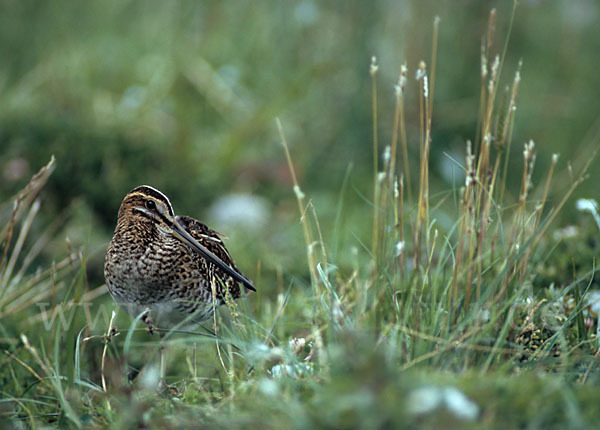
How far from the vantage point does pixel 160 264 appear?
263 centimetres

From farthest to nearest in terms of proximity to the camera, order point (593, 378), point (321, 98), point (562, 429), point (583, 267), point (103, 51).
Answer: point (103, 51) < point (321, 98) < point (583, 267) < point (593, 378) < point (562, 429)

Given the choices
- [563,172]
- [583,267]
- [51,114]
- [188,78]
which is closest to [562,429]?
[583,267]

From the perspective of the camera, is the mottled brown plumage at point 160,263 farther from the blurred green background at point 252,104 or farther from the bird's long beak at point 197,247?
the blurred green background at point 252,104

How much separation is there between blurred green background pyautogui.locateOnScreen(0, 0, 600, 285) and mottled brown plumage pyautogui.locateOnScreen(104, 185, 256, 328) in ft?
6.04

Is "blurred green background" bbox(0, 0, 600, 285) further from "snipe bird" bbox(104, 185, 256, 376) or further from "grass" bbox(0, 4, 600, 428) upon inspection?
"grass" bbox(0, 4, 600, 428)

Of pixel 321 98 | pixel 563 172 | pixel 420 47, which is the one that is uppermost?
pixel 420 47

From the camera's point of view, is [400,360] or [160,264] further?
[160,264]

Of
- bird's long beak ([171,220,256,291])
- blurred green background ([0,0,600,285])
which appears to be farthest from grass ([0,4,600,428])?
blurred green background ([0,0,600,285])

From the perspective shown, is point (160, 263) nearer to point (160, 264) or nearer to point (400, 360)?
point (160, 264)

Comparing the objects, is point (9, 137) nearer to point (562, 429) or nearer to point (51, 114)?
point (51, 114)

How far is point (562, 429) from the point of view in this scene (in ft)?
5.92

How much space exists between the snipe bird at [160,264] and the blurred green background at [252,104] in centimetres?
184

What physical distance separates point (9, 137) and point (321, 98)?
2.41 m

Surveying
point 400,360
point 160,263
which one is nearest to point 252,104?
point 160,263
